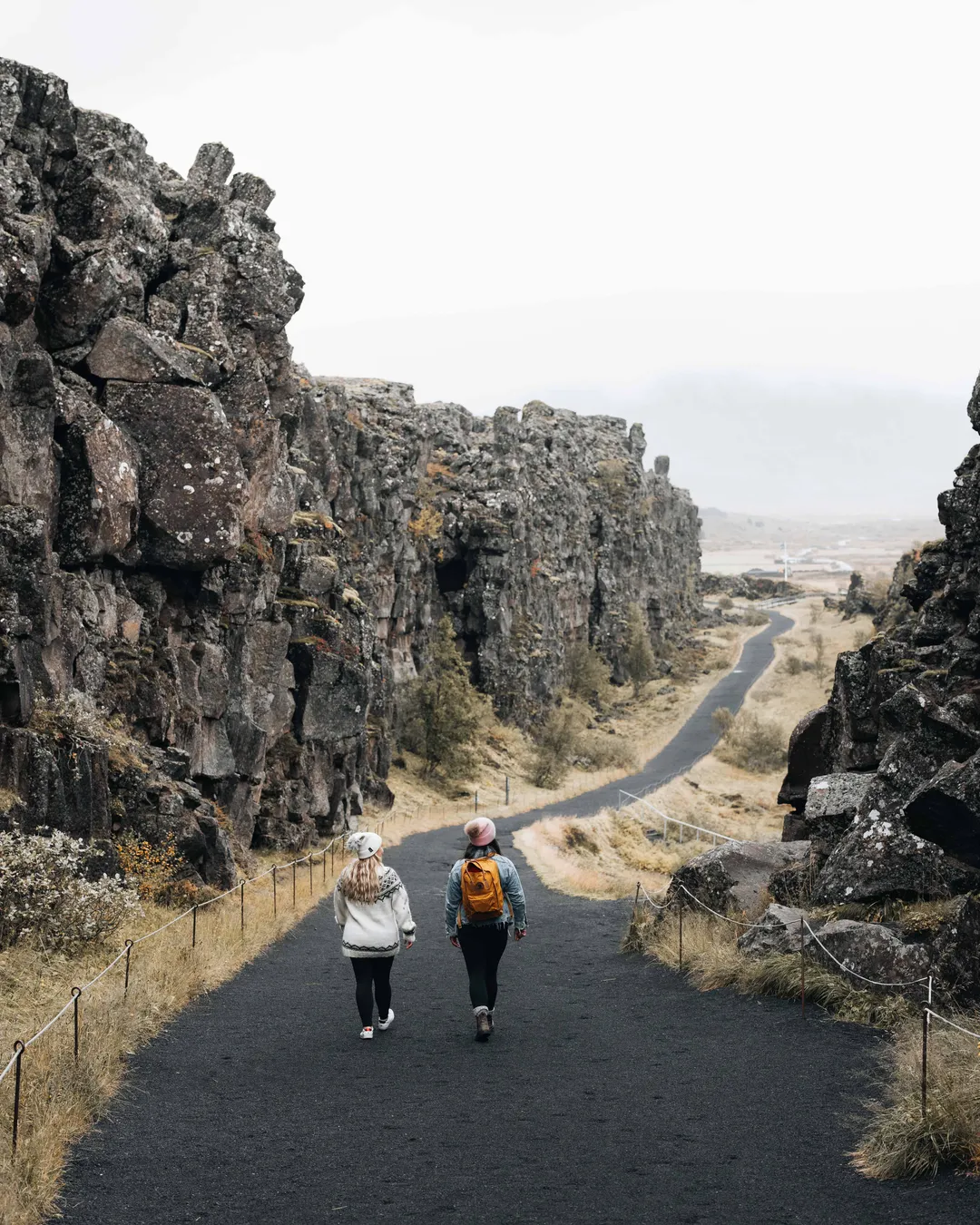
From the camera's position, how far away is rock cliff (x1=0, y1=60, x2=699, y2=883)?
1877 centimetres

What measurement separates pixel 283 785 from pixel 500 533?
4005cm

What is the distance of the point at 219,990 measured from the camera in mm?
13625

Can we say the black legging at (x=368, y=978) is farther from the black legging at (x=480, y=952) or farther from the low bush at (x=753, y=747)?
the low bush at (x=753, y=747)

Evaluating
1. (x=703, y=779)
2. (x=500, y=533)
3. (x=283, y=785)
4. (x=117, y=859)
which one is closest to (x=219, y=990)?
(x=117, y=859)

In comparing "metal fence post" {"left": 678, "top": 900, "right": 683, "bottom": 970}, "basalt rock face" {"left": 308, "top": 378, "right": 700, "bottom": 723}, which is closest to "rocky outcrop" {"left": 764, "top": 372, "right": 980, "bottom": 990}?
"metal fence post" {"left": 678, "top": 900, "right": 683, "bottom": 970}

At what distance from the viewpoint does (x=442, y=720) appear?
55.9 meters

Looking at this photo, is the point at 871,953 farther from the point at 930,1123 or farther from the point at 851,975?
the point at 930,1123

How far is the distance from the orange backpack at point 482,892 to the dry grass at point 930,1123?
3.75 metres

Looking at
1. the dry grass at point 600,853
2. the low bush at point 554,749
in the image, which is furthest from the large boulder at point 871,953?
the low bush at point 554,749

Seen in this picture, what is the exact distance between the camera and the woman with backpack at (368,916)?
Result: 36.3ft

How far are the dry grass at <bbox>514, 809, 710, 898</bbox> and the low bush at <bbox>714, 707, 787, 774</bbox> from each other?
2116 cm

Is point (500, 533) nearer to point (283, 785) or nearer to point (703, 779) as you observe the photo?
point (703, 779)

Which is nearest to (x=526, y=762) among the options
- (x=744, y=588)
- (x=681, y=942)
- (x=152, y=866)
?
(x=152, y=866)

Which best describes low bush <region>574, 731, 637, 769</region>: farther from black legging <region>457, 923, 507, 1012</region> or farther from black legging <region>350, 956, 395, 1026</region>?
black legging <region>457, 923, 507, 1012</region>
